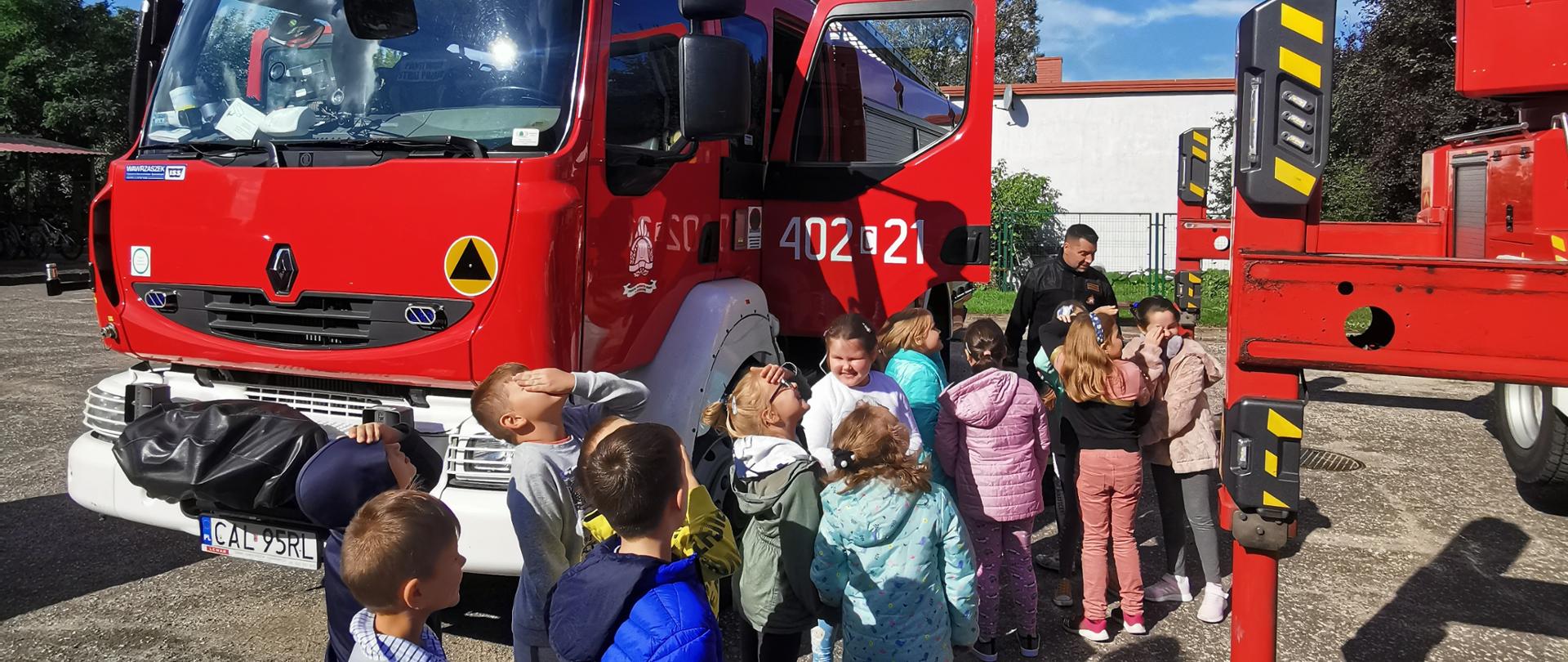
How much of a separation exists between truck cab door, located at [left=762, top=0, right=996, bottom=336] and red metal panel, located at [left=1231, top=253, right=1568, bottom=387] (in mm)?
2414

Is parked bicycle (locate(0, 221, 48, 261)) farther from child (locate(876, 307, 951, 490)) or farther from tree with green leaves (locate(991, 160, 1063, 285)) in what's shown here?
child (locate(876, 307, 951, 490))

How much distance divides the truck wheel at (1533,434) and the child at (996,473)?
10.7 ft

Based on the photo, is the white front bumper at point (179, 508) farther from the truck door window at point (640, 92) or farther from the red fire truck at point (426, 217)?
the truck door window at point (640, 92)

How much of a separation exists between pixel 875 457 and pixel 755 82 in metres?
2.60

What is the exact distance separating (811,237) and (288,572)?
2806mm

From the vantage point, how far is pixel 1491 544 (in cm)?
535

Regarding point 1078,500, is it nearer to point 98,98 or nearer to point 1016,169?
point 1016,169

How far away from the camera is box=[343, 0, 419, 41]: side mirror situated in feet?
12.5

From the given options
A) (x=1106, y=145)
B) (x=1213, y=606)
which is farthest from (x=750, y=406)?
(x=1106, y=145)

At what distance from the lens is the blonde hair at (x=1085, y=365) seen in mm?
4133

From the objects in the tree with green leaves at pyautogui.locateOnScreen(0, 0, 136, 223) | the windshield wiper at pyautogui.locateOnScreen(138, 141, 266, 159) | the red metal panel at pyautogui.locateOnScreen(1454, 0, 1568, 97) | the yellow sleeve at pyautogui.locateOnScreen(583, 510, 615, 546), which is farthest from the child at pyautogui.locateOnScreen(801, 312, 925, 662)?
the tree with green leaves at pyautogui.locateOnScreen(0, 0, 136, 223)

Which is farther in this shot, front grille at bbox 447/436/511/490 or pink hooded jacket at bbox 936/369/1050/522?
pink hooded jacket at bbox 936/369/1050/522

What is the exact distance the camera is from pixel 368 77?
3799 millimetres

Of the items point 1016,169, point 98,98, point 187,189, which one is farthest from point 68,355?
point 1016,169
